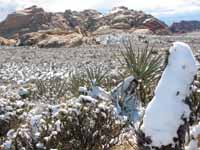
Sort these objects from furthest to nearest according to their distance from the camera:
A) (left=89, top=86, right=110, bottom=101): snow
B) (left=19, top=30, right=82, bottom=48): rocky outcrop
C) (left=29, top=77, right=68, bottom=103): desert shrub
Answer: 1. (left=19, top=30, right=82, bottom=48): rocky outcrop
2. (left=29, top=77, right=68, bottom=103): desert shrub
3. (left=89, top=86, right=110, bottom=101): snow

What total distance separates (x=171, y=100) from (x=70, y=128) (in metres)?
1.57

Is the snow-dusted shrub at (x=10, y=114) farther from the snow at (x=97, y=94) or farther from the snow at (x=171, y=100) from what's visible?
the snow at (x=171, y=100)

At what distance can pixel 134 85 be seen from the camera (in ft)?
30.4

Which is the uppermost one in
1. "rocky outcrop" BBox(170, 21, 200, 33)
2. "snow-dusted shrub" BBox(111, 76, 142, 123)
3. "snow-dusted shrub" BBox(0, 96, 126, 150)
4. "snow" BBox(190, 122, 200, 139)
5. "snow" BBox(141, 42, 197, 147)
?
"snow" BBox(141, 42, 197, 147)

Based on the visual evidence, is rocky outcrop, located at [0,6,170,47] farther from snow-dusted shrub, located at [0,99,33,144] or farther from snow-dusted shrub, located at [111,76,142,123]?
snow-dusted shrub, located at [0,99,33,144]

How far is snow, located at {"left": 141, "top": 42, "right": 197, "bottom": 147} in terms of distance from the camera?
5.16 m

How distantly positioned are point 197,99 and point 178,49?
1463mm

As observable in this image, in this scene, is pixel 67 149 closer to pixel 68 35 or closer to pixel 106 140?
pixel 106 140

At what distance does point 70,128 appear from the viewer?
6414 millimetres

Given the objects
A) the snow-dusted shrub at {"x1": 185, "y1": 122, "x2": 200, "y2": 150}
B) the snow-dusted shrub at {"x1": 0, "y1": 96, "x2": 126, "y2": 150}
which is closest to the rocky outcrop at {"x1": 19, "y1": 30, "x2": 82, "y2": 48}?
the snow-dusted shrub at {"x1": 0, "y1": 96, "x2": 126, "y2": 150}

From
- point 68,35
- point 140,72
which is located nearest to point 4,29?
point 68,35

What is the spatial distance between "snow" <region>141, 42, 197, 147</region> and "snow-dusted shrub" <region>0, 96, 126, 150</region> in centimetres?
120

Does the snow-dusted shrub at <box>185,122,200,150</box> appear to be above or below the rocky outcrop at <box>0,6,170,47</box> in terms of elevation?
above

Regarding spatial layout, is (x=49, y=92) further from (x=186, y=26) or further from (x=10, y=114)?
(x=186, y=26)
